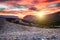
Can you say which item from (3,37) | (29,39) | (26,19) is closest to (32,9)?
(26,19)

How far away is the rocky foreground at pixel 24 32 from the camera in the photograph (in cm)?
266

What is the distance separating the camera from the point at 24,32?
270 centimetres

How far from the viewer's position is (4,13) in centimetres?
276

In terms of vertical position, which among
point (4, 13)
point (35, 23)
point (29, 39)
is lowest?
point (29, 39)

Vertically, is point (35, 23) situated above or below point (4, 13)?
below

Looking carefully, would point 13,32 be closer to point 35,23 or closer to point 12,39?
point 12,39

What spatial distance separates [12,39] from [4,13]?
0.51m

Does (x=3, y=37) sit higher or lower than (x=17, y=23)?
lower

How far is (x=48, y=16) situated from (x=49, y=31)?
278 millimetres

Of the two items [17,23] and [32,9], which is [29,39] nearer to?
[17,23]

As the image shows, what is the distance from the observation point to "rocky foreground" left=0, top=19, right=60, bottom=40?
2.66 meters

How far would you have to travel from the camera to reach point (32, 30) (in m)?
2.74

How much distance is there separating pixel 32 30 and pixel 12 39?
40 cm

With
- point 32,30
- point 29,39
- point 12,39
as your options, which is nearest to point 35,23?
point 32,30
